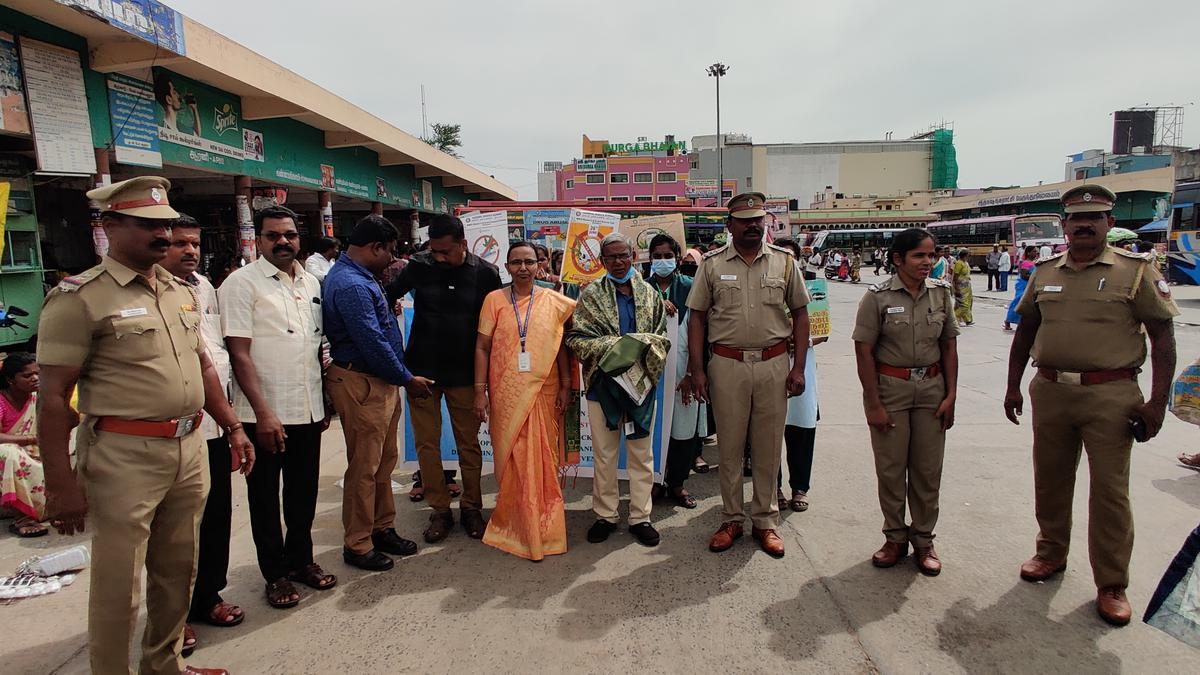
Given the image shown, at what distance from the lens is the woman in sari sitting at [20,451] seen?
3.82 metres

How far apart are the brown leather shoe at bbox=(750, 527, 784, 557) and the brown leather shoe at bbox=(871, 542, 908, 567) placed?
1.55 ft

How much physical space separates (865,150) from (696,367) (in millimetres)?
96079

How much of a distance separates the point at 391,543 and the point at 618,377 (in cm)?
160

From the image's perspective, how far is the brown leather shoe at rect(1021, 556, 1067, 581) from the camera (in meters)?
3.02

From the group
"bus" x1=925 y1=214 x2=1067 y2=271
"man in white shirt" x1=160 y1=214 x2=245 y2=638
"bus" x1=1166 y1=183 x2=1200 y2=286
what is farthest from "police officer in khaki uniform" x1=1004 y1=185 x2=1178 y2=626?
"bus" x1=925 y1=214 x2=1067 y2=271

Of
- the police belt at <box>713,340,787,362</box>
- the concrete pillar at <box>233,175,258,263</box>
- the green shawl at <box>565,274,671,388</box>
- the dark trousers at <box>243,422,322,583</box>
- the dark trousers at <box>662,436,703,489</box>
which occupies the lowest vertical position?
the dark trousers at <box>662,436,703,489</box>

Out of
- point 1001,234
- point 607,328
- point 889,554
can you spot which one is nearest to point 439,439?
point 607,328

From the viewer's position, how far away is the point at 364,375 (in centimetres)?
319

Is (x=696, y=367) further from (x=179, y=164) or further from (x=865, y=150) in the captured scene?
(x=865, y=150)

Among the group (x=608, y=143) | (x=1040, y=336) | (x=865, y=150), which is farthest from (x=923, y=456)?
(x=865, y=150)

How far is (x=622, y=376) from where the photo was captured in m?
3.48

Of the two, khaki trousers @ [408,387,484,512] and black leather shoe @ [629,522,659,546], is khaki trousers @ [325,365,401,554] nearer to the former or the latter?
khaki trousers @ [408,387,484,512]

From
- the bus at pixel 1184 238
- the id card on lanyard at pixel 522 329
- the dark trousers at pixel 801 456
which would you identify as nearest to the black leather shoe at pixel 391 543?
the id card on lanyard at pixel 522 329

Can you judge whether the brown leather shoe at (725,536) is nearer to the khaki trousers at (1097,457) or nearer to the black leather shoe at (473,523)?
the black leather shoe at (473,523)
